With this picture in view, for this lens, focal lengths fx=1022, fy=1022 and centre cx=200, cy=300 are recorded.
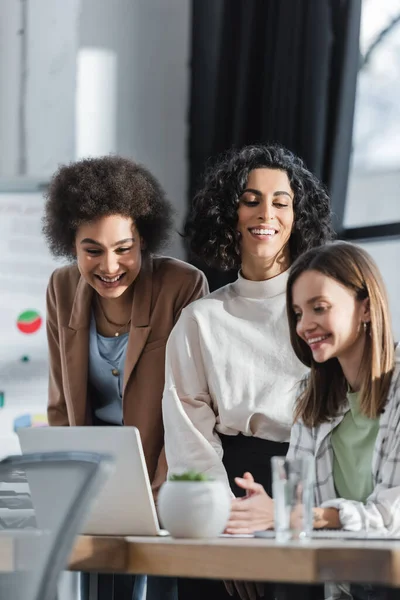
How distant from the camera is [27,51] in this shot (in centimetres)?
431

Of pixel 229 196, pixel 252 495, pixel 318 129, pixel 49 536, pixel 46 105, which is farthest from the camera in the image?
pixel 46 105

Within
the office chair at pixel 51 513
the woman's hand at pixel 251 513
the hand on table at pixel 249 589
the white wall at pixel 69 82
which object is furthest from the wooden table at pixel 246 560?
the white wall at pixel 69 82

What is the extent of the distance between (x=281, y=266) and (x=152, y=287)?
38 centimetres

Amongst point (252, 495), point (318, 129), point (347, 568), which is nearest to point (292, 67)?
point (318, 129)

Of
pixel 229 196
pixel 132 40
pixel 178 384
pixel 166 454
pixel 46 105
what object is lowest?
pixel 166 454

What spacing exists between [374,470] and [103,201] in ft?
3.98

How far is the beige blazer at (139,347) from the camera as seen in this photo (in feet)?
8.68

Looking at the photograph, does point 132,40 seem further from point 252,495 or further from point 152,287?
point 252,495

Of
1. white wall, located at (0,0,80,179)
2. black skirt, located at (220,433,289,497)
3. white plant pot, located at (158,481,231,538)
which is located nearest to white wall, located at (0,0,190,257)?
white wall, located at (0,0,80,179)

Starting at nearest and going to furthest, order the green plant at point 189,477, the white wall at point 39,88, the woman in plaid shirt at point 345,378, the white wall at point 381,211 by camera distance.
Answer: the green plant at point 189,477
the woman in plaid shirt at point 345,378
the white wall at point 381,211
the white wall at point 39,88

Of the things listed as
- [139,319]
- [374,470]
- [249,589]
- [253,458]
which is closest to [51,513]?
[374,470]

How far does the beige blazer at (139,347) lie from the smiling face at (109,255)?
0.28 feet

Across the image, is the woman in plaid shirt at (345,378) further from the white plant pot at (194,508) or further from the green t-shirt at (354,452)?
the white plant pot at (194,508)

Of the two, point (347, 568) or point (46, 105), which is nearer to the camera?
point (347, 568)
